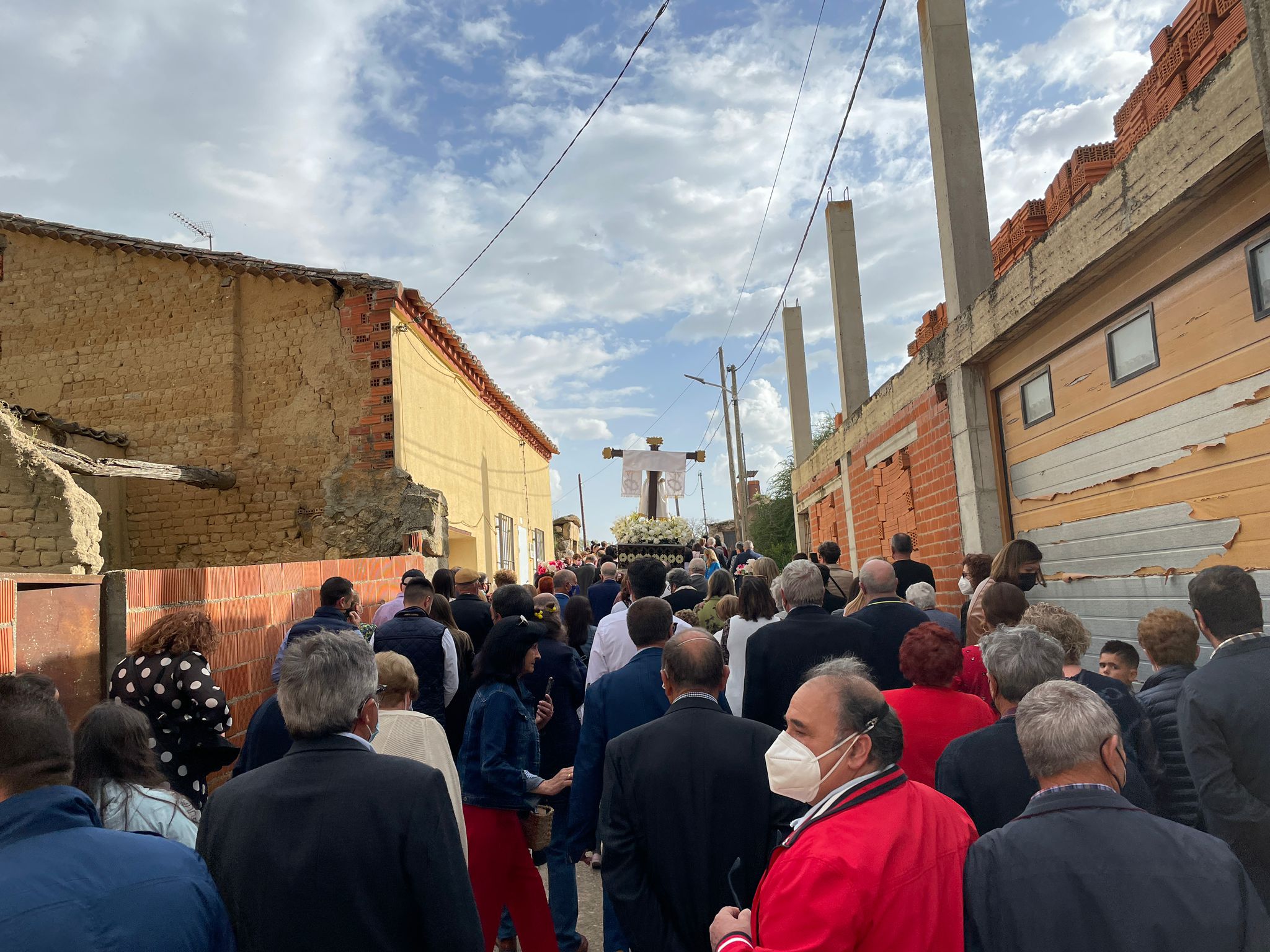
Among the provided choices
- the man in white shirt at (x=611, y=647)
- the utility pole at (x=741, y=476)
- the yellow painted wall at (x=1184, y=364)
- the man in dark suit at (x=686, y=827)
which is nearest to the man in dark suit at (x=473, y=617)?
the man in white shirt at (x=611, y=647)

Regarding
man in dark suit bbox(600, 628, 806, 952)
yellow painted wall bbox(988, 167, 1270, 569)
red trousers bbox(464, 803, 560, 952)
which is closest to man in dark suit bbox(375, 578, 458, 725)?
red trousers bbox(464, 803, 560, 952)

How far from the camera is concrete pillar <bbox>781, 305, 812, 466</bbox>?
727 inches

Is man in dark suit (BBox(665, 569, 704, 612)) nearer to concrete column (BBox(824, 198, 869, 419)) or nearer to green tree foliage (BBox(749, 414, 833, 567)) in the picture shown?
concrete column (BBox(824, 198, 869, 419))

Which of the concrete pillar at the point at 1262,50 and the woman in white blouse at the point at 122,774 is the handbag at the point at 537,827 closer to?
the woman in white blouse at the point at 122,774

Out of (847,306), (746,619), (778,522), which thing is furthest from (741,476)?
(746,619)

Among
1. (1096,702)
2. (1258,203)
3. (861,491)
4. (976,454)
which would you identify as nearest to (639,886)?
(1096,702)

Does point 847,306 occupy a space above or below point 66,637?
above

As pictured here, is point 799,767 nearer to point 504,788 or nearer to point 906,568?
point 504,788

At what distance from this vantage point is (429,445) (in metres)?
14.7

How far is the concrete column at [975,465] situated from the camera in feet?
23.2

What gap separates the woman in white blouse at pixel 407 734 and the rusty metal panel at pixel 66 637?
1732 millimetres

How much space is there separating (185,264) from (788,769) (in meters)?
14.2

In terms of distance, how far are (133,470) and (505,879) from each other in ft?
31.1

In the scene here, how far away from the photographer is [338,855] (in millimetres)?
2186
